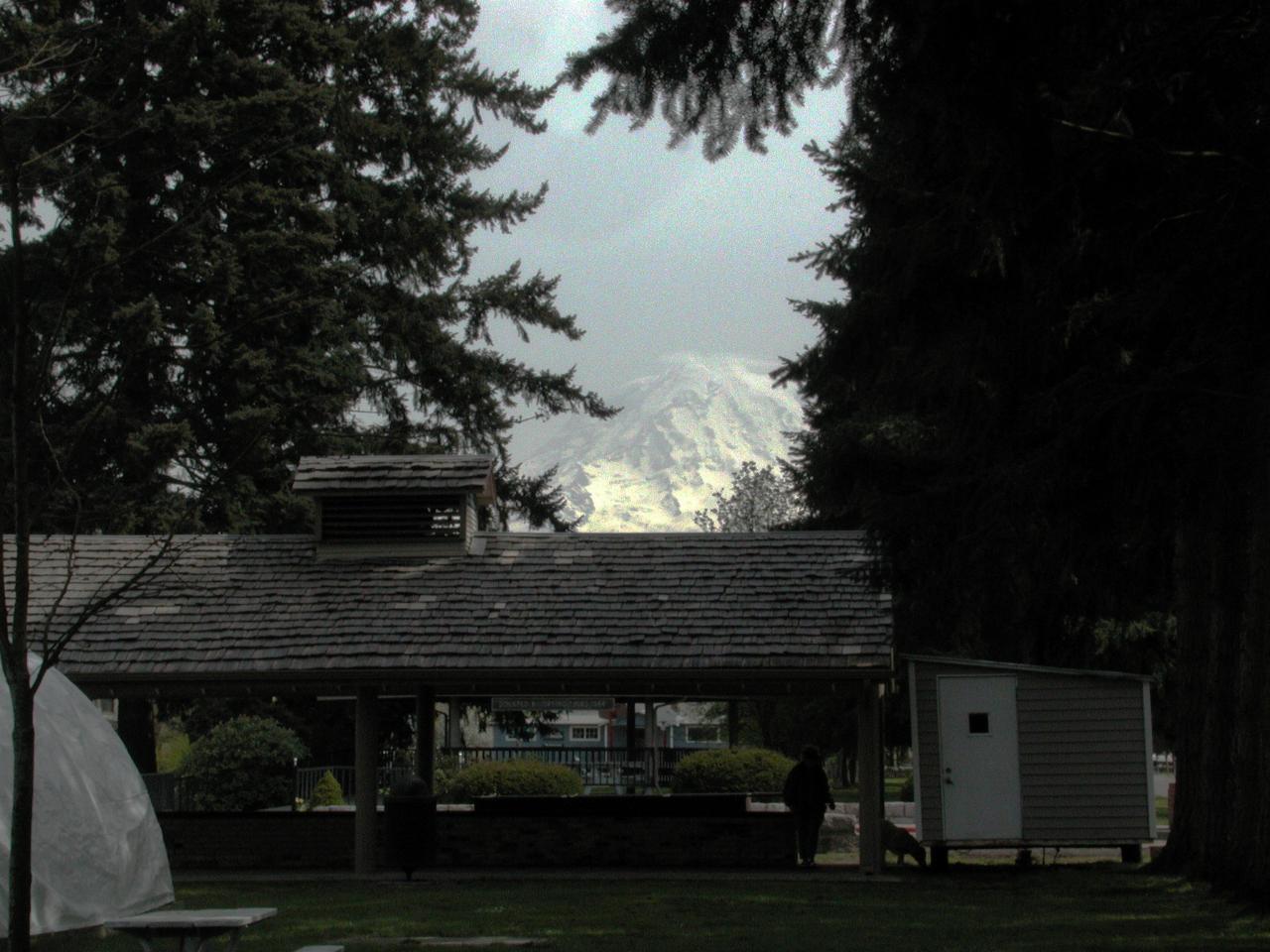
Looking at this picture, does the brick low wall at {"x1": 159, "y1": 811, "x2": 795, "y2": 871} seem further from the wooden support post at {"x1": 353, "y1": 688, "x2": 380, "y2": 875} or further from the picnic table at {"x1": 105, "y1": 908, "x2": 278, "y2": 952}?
the picnic table at {"x1": 105, "y1": 908, "x2": 278, "y2": 952}

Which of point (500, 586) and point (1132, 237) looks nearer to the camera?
point (1132, 237)

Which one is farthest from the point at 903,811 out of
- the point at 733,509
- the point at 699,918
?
the point at 733,509

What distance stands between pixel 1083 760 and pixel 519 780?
985cm

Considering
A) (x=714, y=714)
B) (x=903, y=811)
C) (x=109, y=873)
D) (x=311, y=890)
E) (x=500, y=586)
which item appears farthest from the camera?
(x=714, y=714)

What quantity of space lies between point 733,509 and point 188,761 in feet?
133

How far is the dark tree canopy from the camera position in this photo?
2928cm

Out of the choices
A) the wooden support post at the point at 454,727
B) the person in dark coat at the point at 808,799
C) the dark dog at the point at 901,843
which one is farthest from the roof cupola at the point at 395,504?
the wooden support post at the point at 454,727

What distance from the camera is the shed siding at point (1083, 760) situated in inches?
767

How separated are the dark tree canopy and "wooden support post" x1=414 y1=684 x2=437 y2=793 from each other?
6352mm

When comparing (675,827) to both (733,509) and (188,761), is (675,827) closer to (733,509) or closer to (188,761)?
(188,761)

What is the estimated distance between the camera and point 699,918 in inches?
562

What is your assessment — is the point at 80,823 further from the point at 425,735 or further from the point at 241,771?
the point at 425,735

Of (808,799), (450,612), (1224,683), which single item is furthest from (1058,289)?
(450,612)

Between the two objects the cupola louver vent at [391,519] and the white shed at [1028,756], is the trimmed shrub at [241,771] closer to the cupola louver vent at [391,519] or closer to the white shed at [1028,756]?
the cupola louver vent at [391,519]
